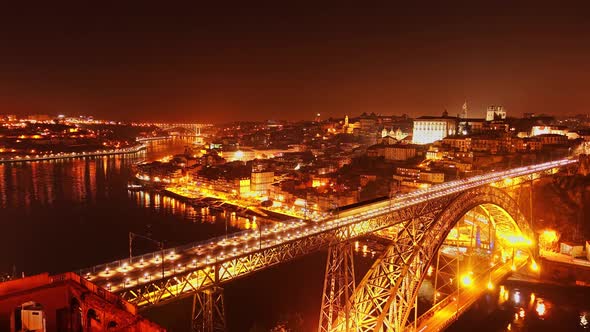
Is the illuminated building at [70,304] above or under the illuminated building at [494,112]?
under

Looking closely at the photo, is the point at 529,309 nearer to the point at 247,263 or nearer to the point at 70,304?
the point at 247,263

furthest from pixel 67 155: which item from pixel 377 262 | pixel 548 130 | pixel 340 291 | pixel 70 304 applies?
pixel 70 304

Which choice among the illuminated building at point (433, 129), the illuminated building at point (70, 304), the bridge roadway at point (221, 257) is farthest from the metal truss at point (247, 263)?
the illuminated building at point (433, 129)

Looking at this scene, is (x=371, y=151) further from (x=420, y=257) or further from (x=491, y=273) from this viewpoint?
(x=420, y=257)

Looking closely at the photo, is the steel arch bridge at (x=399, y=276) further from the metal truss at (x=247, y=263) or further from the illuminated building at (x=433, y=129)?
the illuminated building at (x=433, y=129)

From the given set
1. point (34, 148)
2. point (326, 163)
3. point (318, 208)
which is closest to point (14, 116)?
point (34, 148)
